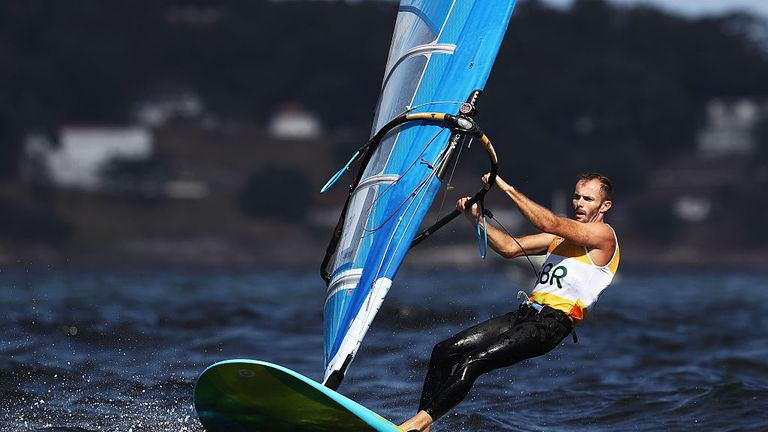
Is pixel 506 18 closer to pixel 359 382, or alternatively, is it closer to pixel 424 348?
pixel 359 382

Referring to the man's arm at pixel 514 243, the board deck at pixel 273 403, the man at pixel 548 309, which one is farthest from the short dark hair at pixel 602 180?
the board deck at pixel 273 403

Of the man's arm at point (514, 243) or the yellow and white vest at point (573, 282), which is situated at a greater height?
the man's arm at point (514, 243)

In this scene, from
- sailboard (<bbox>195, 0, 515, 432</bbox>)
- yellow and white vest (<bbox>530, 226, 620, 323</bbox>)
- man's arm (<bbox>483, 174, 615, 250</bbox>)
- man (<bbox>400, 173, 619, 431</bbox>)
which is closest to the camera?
sailboard (<bbox>195, 0, 515, 432</bbox>)

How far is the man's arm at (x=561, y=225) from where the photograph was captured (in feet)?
23.1

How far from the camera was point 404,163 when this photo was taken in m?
7.70

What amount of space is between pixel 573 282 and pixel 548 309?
0.71ft

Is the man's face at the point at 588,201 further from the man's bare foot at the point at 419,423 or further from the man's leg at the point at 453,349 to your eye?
the man's bare foot at the point at 419,423

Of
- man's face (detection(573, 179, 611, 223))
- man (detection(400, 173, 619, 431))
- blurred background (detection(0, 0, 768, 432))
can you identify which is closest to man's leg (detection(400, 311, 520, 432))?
man (detection(400, 173, 619, 431))

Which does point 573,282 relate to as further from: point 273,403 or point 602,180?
point 273,403

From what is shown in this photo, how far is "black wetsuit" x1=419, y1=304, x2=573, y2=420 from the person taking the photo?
7434 mm

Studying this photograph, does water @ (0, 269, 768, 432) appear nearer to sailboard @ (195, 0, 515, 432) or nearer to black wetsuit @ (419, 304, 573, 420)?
black wetsuit @ (419, 304, 573, 420)

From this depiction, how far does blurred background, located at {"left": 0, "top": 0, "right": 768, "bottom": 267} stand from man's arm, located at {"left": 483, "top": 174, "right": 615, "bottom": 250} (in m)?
63.9

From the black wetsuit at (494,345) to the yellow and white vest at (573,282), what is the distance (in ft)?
0.22

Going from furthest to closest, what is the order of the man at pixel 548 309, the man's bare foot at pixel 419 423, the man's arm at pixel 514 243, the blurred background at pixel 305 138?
the blurred background at pixel 305 138 < the man's arm at pixel 514 243 < the man at pixel 548 309 < the man's bare foot at pixel 419 423
